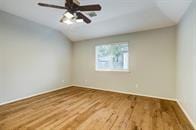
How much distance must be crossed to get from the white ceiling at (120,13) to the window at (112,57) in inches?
24.8

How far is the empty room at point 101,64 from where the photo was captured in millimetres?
2363

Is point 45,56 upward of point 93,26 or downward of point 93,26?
downward

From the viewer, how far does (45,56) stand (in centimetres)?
454

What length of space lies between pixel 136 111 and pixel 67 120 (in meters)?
1.69

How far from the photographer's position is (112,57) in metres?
4.89

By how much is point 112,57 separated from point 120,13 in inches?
78.0

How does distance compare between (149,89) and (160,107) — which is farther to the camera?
(149,89)

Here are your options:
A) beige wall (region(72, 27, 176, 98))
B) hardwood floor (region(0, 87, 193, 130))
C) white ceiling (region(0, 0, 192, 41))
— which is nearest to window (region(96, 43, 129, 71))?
beige wall (region(72, 27, 176, 98))

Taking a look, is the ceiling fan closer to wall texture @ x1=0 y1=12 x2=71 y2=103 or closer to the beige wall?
wall texture @ x1=0 y1=12 x2=71 y2=103

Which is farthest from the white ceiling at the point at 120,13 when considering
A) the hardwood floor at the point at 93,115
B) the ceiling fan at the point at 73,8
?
the hardwood floor at the point at 93,115

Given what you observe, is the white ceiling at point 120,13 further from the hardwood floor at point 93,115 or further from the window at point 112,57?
the hardwood floor at point 93,115

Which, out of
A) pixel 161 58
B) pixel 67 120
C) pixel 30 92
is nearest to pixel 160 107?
pixel 161 58

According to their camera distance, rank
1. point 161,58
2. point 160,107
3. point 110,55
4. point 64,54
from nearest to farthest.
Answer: point 160,107
point 161,58
point 110,55
point 64,54

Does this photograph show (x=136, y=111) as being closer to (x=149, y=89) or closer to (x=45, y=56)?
(x=149, y=89)
